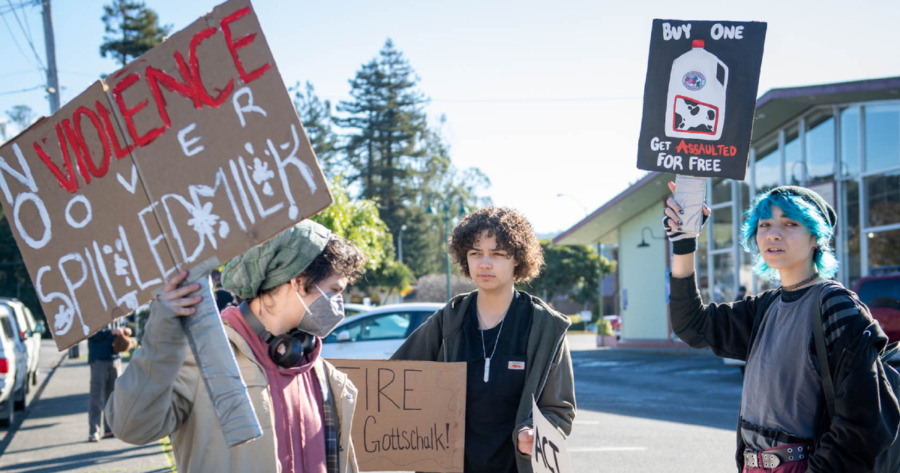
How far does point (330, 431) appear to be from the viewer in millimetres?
2564

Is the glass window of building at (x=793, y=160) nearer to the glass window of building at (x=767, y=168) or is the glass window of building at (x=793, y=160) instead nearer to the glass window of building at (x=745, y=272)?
the glass window of building at (x=767, y=168)

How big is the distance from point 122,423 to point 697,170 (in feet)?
7.82

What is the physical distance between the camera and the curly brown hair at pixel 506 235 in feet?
12.0

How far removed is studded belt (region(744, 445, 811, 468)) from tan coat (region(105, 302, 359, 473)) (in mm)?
1534

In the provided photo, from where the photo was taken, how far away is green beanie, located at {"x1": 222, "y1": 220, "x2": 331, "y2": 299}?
243cm

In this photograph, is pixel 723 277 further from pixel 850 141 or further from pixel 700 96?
pixel 700 96

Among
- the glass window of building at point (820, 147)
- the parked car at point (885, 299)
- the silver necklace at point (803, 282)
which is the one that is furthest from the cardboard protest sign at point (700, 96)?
the glass window of building at point (820, 147)

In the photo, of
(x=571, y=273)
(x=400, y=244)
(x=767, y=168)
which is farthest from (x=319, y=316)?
(x=400, y=244)

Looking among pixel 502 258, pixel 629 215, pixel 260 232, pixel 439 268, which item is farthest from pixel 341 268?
pixel 439 268

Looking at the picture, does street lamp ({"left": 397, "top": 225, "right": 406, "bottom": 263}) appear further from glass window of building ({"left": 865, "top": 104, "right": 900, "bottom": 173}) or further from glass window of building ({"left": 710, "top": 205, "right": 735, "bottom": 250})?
glass window of building ({"left": 865, "top": 104, "right": 900, "bottom": 173})

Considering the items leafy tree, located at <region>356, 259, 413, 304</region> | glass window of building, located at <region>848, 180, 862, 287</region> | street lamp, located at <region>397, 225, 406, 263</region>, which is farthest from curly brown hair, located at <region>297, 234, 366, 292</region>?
street lamp, located at <region>397, 225, 406, 263</region>

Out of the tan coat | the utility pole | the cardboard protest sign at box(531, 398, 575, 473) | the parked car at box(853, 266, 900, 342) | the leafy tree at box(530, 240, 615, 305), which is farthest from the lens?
the leafy tree at box(530, 240, 615, 305)

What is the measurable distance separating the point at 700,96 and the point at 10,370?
1047 centimetres

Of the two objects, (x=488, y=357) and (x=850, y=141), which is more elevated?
(x=488, y=357)
